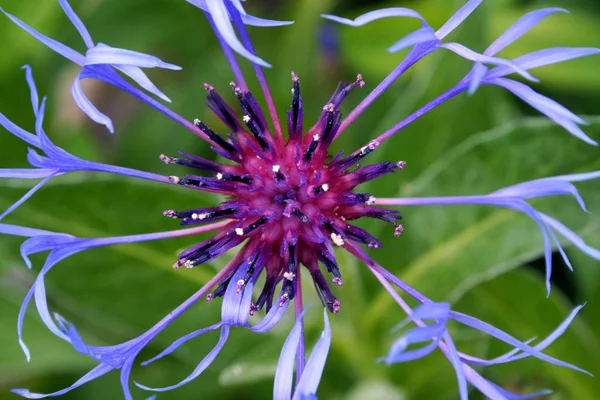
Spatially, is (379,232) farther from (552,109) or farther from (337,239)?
(552,109)

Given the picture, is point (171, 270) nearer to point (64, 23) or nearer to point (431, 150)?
point (431, 150)

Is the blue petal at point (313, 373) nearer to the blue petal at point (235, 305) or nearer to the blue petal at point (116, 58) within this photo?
the blue petal at point (235, 305)

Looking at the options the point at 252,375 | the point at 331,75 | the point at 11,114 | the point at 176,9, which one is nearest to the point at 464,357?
the point at 252,375

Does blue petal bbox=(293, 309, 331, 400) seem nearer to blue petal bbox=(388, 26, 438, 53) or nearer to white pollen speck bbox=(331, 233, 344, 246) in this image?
white pollen speck bbox=(331, 233, 344, 246)

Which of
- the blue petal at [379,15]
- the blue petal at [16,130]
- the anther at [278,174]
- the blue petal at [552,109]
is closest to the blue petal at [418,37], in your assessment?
the blue petal at [379,15]

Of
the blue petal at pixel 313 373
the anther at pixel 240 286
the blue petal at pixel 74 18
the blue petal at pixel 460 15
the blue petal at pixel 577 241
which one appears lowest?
the blue petal at pixel 313 373

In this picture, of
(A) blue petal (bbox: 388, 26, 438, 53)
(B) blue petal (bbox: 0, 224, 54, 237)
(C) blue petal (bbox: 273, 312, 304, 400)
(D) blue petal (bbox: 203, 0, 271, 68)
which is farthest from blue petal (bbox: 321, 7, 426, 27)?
(B) blue petal (bbox: 0, 224, 54, 237)
